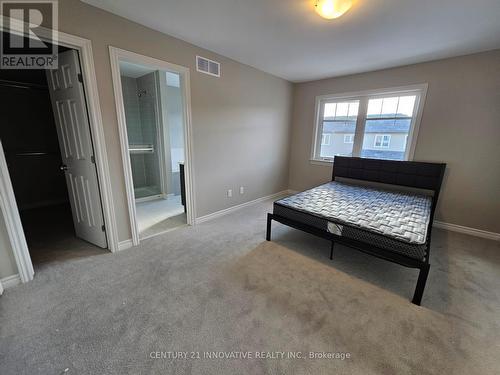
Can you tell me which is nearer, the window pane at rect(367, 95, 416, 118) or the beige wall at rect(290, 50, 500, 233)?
the beige wall at rect(290, 50, 500, 233)

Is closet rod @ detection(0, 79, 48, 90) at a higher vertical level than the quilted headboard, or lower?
higher

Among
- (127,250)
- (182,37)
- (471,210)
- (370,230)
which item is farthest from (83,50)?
(471,210)

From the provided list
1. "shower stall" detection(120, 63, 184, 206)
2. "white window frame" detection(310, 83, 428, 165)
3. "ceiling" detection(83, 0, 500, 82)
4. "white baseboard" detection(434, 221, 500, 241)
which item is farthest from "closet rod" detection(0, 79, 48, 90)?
"white baseboard" detection(434, 221, 500, 241)

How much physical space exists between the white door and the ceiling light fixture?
7.86 feet

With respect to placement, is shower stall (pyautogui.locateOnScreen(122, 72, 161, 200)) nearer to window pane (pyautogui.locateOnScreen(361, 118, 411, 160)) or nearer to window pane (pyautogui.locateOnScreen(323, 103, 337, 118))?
window pane (pyautogui.locateOnScreen(323, 103, 337, 118))

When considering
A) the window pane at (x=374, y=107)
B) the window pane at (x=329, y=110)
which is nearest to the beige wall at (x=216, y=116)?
the window pane at (x=329, y=110)

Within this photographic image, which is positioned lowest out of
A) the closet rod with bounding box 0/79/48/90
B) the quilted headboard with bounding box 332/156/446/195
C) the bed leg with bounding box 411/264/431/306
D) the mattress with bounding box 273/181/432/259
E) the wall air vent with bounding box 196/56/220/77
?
the bed leg with bounding box 411/264/431/306

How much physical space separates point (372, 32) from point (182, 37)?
233 centimetres

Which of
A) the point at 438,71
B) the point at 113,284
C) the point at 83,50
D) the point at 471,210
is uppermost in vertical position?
the point at 438,71

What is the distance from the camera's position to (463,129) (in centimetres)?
312

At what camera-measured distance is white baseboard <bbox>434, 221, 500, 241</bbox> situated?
122 inches

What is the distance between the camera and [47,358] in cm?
134

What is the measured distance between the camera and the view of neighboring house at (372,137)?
3709 mm

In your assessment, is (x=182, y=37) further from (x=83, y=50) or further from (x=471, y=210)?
(x=471, y=210)
